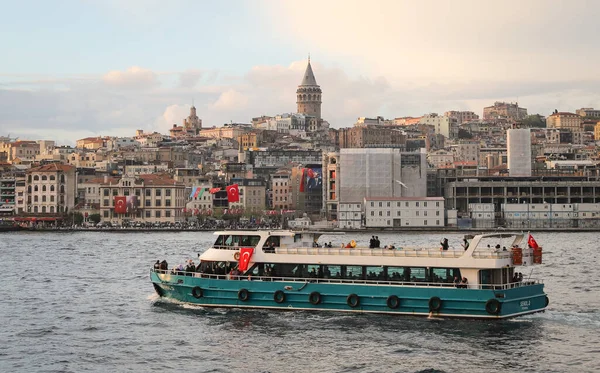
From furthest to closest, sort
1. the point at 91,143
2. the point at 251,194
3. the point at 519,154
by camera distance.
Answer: the point at 91,143 → the point at 251,194 → the point at 519,154

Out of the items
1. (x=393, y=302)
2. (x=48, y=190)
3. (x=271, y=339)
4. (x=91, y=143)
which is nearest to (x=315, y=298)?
(x=393, y=302)

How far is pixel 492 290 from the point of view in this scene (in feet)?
84.7

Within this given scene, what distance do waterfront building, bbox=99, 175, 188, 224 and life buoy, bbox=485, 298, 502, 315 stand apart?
78.0m

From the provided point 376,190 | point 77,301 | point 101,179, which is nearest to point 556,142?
point 376,190

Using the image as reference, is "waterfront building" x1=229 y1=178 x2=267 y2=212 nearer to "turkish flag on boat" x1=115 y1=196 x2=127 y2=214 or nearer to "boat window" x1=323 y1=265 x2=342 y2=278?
"turkish flag on boat" x1=115 y1=196 x2=127 y2=214

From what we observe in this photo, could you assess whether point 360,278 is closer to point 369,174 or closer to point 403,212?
point 403,212

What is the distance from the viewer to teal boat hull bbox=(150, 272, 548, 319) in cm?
2594

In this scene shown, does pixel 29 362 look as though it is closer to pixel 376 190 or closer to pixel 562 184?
Result: pixel 376 190

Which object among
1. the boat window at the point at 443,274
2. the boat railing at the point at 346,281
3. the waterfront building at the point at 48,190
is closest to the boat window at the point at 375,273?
the boat railing at the point at 346,281

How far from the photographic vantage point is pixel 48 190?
105 meters

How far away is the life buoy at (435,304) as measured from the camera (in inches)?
1028

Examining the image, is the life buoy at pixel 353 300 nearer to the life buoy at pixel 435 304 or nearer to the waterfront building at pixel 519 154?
the life buoy at pixel 435 304

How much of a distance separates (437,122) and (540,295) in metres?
169

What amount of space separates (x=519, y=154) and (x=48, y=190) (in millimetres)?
55219
